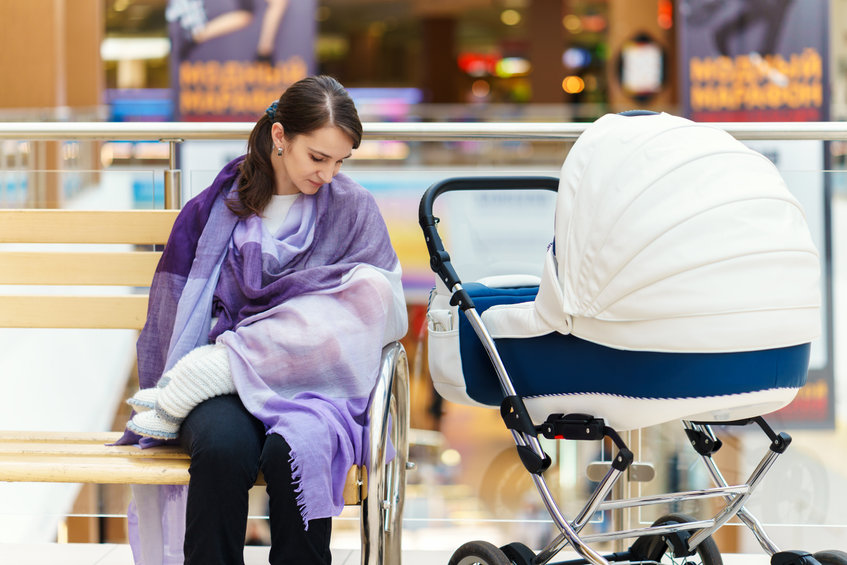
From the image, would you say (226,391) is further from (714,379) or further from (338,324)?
(714,379)

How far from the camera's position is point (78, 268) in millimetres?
2316

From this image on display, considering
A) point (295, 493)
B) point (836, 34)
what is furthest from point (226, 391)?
point (836, 34)

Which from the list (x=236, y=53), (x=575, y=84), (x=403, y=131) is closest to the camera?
(x=403, y=131)

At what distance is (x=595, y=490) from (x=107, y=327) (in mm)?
1211

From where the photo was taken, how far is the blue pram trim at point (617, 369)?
1.63m

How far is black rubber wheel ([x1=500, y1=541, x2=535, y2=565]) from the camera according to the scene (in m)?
1.87

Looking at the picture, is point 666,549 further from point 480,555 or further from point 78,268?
point 78,268

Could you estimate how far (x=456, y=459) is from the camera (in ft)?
10.2

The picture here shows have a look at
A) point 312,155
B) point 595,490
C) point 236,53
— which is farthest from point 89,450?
point 236,53

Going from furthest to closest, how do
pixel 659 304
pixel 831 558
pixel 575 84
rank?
pixel 575 84 < pixel 831 558 < pixel 659 304

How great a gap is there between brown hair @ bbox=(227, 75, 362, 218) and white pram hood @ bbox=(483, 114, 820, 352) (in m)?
Result: 0.48

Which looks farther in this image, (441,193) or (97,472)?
(441,193)

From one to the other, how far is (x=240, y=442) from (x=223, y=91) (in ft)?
20.3

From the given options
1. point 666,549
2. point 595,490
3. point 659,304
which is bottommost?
point 666,549
